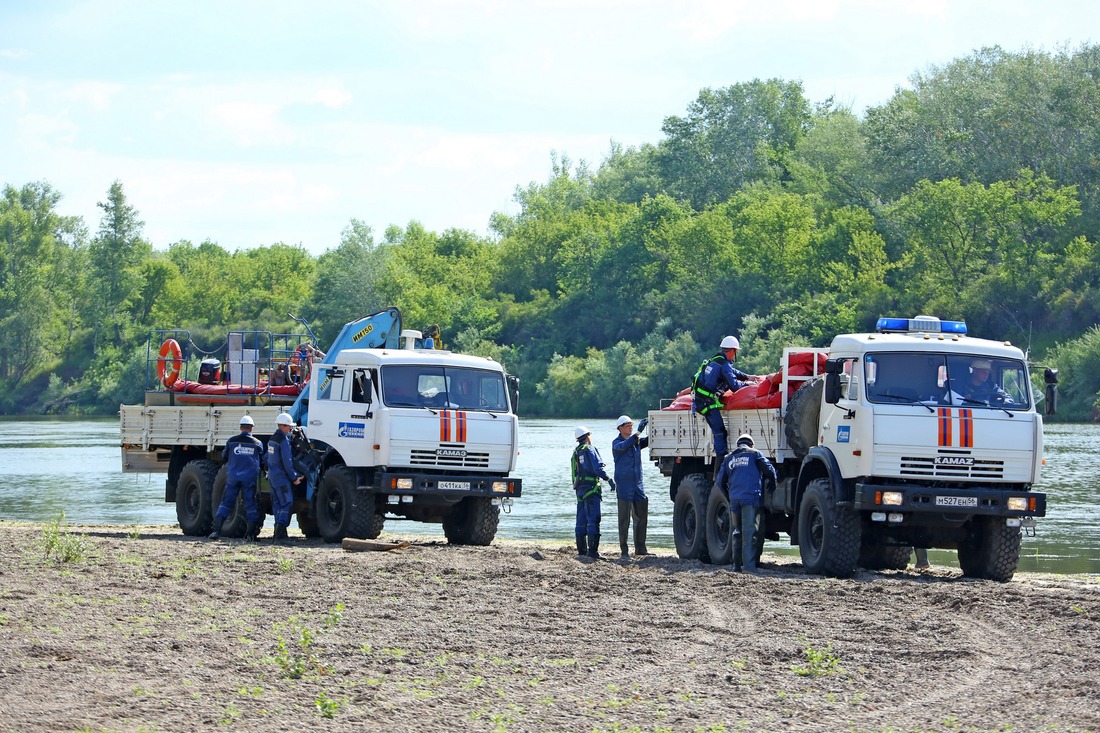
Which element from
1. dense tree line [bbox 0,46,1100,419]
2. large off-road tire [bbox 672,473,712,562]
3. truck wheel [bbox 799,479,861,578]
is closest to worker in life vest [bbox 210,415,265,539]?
large off-road tire [bbox 672,473,712,562]

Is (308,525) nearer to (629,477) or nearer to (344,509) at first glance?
(344,509)

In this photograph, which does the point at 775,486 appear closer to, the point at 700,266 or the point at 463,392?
the point at 463,392

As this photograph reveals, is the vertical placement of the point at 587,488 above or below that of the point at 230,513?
above

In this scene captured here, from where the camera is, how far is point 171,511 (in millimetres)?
33062

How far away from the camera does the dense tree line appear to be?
7419cm

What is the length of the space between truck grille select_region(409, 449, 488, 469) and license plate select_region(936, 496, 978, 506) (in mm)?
6435

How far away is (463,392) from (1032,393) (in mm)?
7311

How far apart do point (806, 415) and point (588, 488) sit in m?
3.25

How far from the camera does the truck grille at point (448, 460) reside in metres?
20.1

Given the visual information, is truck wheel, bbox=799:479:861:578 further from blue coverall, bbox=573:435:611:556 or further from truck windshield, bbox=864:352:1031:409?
blue coverall, bbox=573:435:611:556

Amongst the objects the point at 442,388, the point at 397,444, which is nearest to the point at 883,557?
the point at 442,388

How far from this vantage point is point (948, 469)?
16.2 metres

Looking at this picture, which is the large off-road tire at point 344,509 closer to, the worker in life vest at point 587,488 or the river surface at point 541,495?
the worker in life vest at point 587,488

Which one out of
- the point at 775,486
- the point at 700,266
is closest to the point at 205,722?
the point at 775,486
